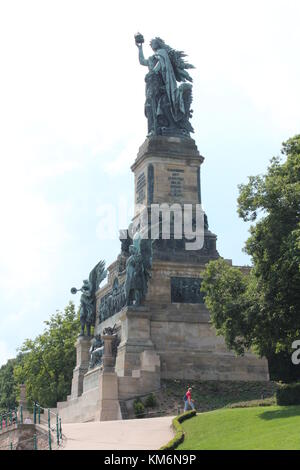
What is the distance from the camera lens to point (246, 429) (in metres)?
22.5

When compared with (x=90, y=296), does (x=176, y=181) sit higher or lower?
higher

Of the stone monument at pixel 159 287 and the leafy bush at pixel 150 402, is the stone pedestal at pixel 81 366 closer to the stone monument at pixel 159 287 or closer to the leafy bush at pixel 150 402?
the stone monument at pixel 159 287

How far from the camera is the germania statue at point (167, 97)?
45656 mm

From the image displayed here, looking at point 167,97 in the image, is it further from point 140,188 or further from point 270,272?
point 270,272

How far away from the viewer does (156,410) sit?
110 ft

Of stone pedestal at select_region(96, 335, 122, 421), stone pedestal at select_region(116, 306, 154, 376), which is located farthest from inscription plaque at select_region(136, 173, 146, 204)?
stone pedestal at select_region(96, 335, 122, 421)

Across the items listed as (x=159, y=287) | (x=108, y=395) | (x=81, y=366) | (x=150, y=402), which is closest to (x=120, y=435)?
(x=150, y=402)

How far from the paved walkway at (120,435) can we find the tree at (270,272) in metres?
4.44

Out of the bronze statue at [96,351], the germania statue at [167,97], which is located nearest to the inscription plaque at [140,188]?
the germania statue at [167,97]

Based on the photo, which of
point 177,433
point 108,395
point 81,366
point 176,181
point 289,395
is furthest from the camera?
point 81,366

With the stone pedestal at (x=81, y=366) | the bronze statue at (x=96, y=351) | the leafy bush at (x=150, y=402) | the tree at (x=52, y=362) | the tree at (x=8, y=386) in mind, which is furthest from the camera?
the tree at (x=8, y=386)

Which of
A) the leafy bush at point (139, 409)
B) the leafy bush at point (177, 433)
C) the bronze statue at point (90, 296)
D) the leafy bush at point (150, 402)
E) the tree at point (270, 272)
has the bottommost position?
the leafy bush at point (177, 433)

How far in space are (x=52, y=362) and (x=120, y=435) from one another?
33936mm
